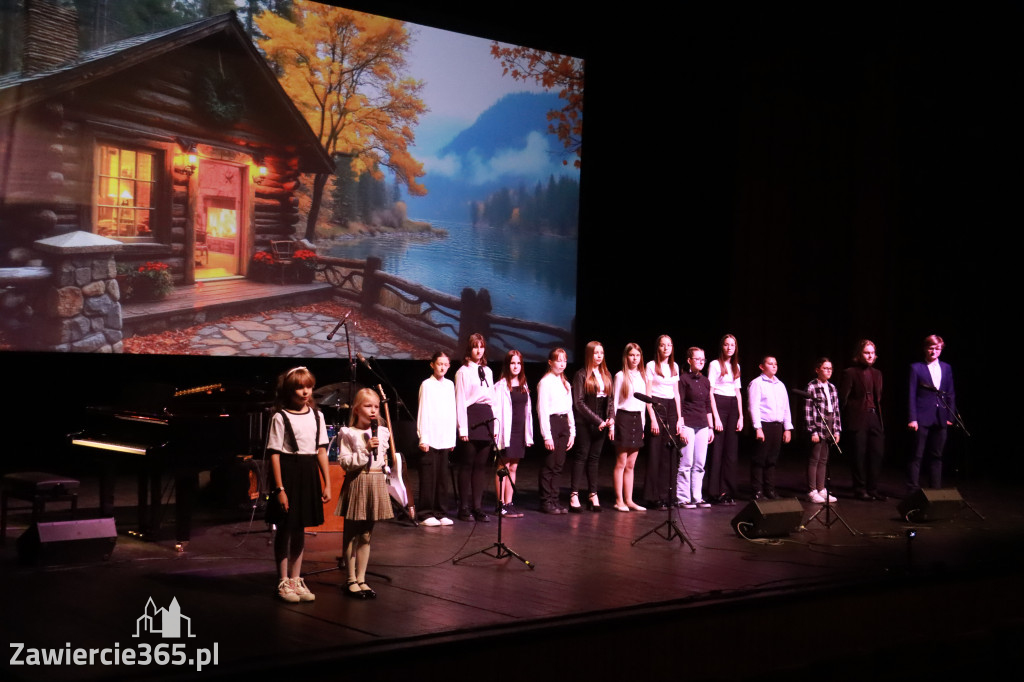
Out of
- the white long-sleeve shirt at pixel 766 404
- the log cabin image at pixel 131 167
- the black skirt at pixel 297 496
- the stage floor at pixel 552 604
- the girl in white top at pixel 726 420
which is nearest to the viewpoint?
the stage floor at pixel 552 604

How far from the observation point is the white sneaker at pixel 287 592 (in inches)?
219

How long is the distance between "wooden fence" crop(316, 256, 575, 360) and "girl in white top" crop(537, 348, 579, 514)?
250cm

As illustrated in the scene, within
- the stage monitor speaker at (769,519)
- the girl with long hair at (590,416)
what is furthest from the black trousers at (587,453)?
the stage monitor speaker at (769,519)

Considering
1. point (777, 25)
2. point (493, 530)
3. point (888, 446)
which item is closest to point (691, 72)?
point (777, 25)

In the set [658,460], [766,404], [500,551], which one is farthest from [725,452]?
[500,551]

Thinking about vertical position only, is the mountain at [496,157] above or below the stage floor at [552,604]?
above

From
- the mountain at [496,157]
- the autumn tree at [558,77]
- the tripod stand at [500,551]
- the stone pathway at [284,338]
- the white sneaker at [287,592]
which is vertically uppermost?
the autumn tree at [558,77]

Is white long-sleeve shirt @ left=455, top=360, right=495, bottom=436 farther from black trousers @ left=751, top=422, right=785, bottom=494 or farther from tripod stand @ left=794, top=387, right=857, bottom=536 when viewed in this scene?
black trousers @ left=751, top=422, right=785, bottom=494

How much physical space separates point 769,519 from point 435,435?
9.07ft

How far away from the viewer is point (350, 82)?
10.4 m

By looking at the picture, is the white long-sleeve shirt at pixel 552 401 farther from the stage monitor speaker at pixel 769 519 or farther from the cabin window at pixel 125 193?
the cabin window at pixel 125 193

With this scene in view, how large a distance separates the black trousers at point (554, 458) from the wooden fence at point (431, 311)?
2.66 metres

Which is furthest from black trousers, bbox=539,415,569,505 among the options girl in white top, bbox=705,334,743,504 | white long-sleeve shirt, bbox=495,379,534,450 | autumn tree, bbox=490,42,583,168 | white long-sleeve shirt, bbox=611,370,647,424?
autumn tree, bbox=490,42,583,168

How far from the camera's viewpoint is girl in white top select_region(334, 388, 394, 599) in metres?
5.70
